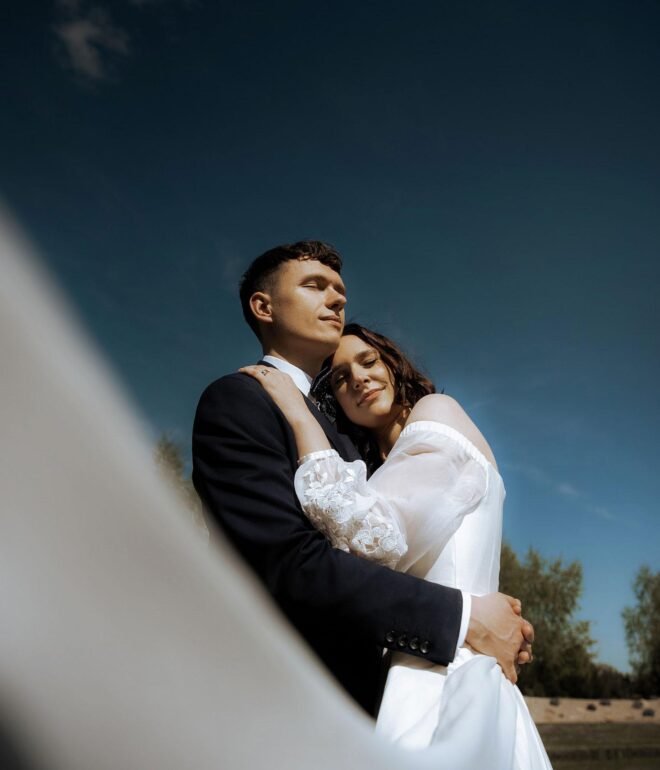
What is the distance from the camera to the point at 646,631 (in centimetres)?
3130

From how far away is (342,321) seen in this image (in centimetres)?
355

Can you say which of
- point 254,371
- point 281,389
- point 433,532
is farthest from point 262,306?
point 433,532

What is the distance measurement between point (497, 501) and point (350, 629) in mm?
991

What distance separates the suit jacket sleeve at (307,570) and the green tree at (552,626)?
2817cm

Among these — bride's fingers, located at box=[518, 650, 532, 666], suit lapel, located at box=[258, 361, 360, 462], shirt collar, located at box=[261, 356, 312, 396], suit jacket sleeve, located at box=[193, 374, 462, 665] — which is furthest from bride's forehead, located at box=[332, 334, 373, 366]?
bride's fingers, located at box=[518, 650, 532, 666]

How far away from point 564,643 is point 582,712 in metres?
5.79

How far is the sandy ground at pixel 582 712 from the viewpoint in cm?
2356

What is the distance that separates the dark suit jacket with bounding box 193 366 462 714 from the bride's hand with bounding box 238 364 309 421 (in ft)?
0.32

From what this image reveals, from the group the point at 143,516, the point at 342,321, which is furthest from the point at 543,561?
the point at 143,516

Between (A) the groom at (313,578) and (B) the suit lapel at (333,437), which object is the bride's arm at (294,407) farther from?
(B) the suit lapel at (333,437)

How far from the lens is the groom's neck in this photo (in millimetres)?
3441

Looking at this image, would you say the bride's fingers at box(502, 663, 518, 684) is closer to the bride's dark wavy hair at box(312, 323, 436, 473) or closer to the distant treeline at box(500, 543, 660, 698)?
the bride's dark wavy hair at box(312, 323, 436, 473)

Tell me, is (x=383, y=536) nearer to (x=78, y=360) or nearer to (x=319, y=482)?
(x=319, y=482)

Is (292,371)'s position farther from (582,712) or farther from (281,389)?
(582,712)
